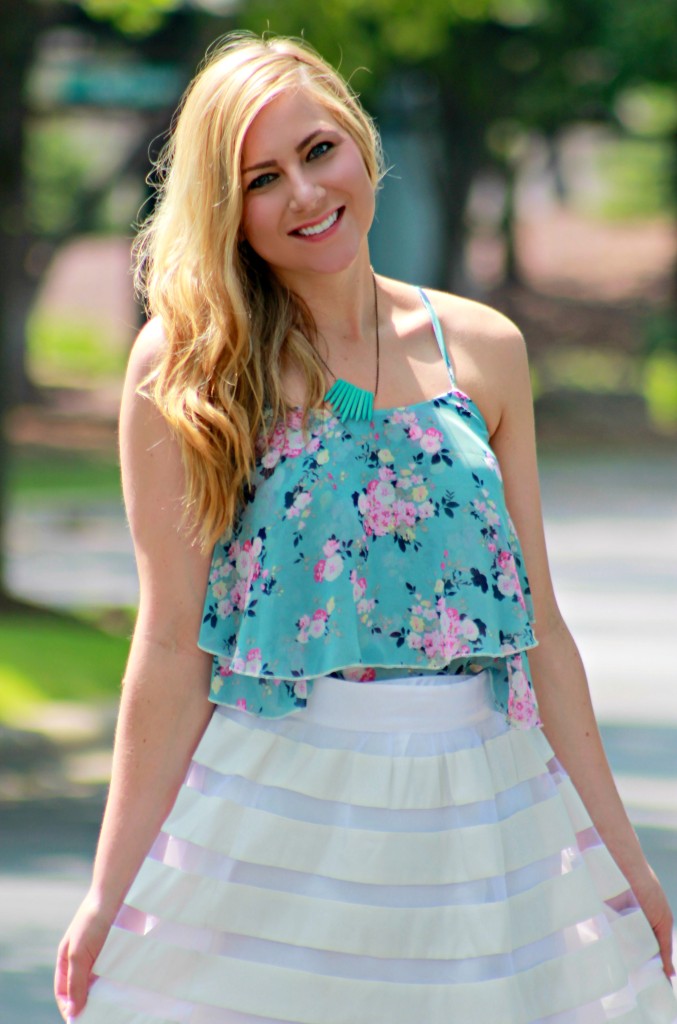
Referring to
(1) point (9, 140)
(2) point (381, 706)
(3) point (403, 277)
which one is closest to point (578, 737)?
(2) point (381, 706)

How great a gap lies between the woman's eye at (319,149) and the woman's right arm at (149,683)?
340 mm

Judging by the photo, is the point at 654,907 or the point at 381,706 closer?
the point at 381,706

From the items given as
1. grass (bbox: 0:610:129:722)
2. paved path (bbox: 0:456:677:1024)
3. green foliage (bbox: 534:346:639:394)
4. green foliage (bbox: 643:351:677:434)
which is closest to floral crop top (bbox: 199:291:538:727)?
paved path (bbox: 0:456:677:1024)

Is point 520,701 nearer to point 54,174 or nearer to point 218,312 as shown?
point 218,312

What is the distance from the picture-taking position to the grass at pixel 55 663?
31.3 feet

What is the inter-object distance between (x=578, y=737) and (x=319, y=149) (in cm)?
96

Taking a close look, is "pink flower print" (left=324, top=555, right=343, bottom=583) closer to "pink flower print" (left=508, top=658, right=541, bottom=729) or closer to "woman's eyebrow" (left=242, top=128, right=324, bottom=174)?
"pink flower print" (left=508, top=658, right=541, bottom=729)

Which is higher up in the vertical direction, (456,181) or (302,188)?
(456,181)

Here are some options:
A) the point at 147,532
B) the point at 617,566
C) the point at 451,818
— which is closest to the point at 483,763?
the point at 451,818

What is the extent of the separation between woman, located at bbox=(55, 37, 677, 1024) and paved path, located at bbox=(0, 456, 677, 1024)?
291cm

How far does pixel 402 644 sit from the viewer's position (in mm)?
2715

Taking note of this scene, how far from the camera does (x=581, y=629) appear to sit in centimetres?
1210

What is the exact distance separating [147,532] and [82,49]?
23468 mm

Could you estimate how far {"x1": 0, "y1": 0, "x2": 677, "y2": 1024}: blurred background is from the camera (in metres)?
8.67
